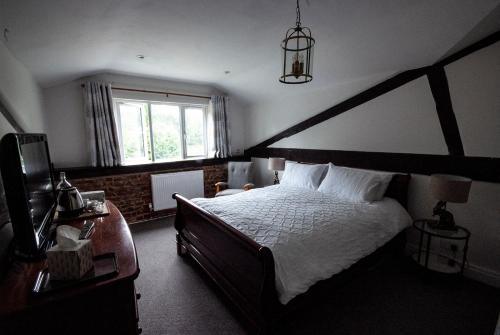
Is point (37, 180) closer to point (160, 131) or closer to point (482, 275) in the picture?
point (160, 131)

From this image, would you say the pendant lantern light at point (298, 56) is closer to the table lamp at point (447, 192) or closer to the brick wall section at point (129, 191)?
the table lamp at point (447, 192)

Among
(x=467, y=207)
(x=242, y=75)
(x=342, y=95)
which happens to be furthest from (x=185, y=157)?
(x=467, y=207)

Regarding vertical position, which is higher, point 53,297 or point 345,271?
point 53,297

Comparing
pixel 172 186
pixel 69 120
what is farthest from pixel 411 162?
pixel 69 120

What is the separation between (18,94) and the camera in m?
2.04

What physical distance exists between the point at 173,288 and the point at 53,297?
1440 mm

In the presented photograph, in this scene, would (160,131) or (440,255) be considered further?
(160,131)

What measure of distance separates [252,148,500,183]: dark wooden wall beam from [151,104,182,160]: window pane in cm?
219

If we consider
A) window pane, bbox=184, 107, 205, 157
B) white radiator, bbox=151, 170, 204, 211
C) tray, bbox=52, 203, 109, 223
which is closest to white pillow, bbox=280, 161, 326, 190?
white radiator, bbox=151, 170, 204, 211

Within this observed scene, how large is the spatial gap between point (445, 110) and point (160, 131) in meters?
3.92

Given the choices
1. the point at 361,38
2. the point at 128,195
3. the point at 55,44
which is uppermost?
the point at 361,38

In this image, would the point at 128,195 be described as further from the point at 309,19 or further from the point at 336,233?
the point at 309,19

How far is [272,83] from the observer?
11.9 ft

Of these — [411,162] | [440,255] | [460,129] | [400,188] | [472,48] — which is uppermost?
[472,48]
